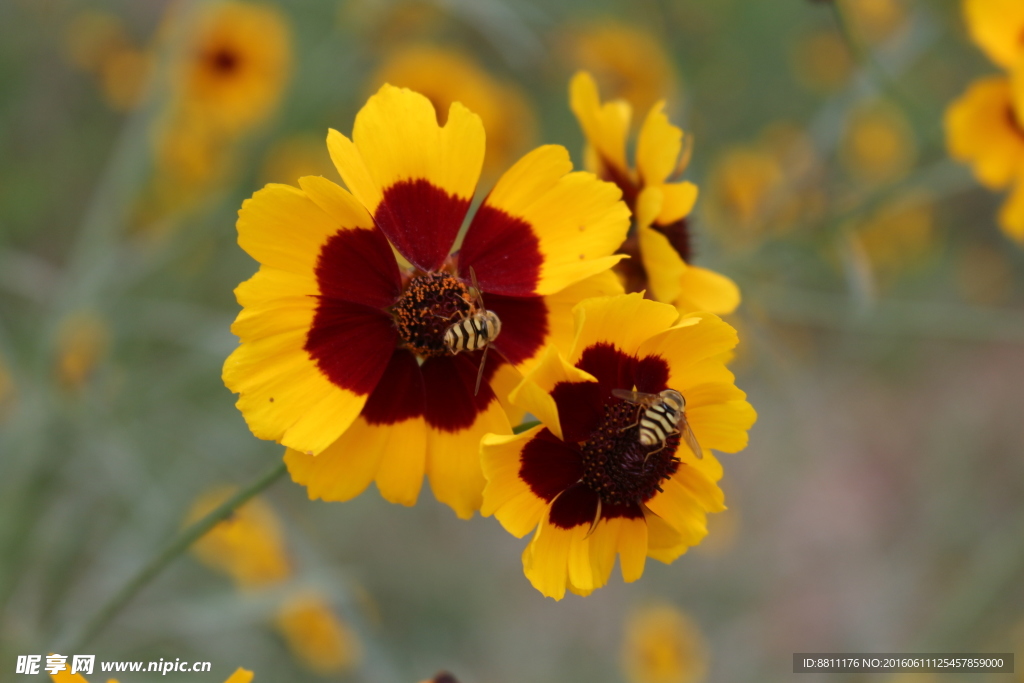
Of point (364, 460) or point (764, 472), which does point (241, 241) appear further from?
point (764, 472)

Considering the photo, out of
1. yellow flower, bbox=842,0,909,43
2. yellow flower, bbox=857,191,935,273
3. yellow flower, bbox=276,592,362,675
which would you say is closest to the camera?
yellow flower, bbox=276,592,362,675

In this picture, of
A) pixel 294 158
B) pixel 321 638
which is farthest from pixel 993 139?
pixel 294 158

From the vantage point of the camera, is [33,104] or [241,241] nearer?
[241,241]

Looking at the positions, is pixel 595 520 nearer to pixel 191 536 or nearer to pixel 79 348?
pixel 191 536

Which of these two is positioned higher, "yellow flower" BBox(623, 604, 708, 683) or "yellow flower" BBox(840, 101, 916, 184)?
"yellow flower" BBox(840, 101, 916, 184)

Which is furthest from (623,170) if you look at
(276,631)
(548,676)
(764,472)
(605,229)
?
(764,472)

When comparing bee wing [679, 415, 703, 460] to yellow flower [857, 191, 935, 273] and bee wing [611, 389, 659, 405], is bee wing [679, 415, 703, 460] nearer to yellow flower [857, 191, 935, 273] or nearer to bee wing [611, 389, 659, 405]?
bee wing [611, 389, 659, 405]

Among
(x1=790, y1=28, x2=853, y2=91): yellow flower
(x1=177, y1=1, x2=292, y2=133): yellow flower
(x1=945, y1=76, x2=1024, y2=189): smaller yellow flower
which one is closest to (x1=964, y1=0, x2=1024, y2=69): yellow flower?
(x1=945, y1=76, x2=1024, y2=189): smaller yellow flower
